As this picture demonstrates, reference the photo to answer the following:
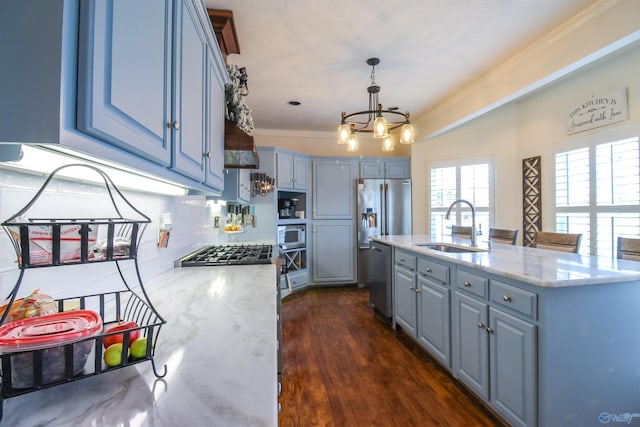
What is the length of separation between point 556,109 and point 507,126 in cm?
58

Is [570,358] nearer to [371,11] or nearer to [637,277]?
[637,277]

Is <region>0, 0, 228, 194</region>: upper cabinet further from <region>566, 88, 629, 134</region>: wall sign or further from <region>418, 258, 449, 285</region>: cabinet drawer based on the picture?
<region>566, 88, 629, 134</region>: wall sign

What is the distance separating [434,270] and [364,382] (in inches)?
37.3

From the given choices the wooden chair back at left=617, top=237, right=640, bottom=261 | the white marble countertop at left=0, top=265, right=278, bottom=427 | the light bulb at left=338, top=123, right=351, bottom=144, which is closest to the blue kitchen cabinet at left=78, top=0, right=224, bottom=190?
the white marble countertop at left=0, top=265, right=278, bottom=427

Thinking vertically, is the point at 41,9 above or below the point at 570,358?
above

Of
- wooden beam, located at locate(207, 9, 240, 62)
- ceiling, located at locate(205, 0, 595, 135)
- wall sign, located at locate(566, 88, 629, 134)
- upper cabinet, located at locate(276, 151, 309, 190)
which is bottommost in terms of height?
upper cabinet, located at locate(276, 151, 309, 190)

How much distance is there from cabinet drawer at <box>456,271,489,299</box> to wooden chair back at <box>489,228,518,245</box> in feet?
4.26

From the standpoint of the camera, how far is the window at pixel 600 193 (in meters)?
2.51

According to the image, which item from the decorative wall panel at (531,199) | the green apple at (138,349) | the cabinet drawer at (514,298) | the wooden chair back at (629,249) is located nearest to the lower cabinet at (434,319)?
the cabinet drawer at (514,298)

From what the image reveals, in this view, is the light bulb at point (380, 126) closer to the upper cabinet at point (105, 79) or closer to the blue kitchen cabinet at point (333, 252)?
the upper cabinet at point (105, 79)

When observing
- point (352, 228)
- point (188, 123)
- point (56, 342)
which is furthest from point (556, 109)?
point (56, 342)

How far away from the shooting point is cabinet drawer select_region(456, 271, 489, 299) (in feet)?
5.27

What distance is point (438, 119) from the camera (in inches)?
151

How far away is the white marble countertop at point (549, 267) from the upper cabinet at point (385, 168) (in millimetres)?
2634
